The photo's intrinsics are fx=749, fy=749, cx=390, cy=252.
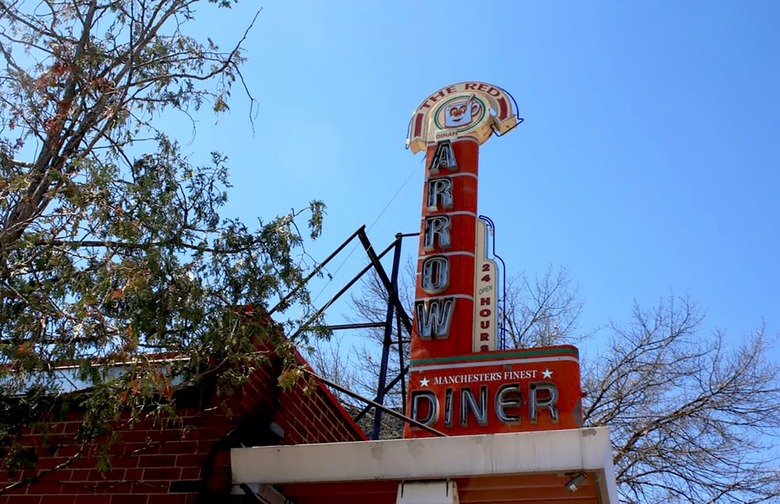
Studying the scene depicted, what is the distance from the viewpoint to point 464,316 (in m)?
9.62

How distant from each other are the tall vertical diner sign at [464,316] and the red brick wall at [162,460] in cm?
212

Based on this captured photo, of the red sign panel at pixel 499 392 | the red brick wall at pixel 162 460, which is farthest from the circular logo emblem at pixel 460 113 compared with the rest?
the red brick wall at pixel 162 460

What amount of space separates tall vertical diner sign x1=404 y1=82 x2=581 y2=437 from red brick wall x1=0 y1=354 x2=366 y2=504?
2121mm

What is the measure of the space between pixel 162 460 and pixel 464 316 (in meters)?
4.29

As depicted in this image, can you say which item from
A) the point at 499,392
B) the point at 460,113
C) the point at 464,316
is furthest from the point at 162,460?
the point at 460,113

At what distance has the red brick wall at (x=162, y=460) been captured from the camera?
6.57 meters

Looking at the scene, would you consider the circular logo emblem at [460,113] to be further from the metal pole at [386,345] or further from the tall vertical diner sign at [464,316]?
the metal pole at [386,345]

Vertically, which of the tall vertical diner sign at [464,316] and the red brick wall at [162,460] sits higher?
the tall vertical diner sign at [464,316]

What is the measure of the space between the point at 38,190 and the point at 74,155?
0.57 meters

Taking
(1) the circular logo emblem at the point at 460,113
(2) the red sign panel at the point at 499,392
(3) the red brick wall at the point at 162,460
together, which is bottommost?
(3) the red brick wall at the point at 162,460

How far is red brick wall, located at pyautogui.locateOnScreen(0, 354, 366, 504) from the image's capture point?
259 inches

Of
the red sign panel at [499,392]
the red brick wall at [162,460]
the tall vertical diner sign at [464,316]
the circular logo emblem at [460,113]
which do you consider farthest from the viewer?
the circular logo emblem at [460,113]

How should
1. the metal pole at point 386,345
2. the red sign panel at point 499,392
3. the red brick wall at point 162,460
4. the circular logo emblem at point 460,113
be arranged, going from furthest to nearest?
1. the circular logo emblem at point 460,113
2. the metal pole at point 386,345
3. the red sign panel at point 499,392
4. the red brick wall at point 162,460

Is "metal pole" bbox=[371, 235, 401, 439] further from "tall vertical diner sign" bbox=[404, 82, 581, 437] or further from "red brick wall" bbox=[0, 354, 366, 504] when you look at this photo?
"red brick wall" bbox=[0, 354, 366, 504]
